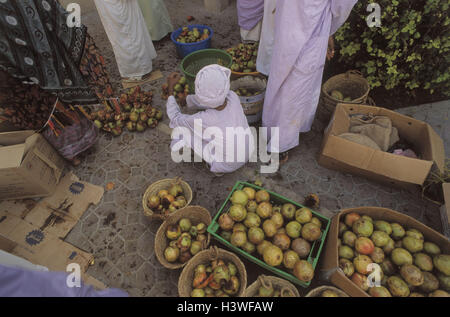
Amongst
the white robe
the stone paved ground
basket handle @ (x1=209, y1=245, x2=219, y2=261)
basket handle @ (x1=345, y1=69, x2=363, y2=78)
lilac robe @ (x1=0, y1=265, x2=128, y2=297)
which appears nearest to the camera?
lilac robe @ (x1=0, y1=265, x2=128, y2=297)

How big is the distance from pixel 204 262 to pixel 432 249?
238 centimetres

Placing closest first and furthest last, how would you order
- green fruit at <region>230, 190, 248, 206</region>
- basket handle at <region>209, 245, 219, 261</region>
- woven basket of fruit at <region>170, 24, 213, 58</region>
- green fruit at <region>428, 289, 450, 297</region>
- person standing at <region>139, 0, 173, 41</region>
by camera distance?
green fruit at <region>428, 289, 450, 297</region>
basket handle at <region>209, 245, 219, 261</region>
green fruit at <region>230, 190, 248, 206</region>
woven basket of fruit at <region>170, 24, 213, 58</region>
person standing at <region>139, 0, 173, 41</region>

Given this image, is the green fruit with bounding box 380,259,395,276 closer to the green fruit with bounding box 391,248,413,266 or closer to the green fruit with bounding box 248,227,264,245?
the green fruit with bounding box 391,248,413,266

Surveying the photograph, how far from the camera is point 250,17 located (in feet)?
18.1

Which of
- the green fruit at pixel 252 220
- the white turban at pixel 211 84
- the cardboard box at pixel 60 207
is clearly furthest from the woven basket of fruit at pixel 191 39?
the green fruit at pixel 252 220

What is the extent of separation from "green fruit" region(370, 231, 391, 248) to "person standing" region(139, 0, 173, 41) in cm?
661

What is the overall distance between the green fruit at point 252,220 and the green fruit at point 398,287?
4.45ft

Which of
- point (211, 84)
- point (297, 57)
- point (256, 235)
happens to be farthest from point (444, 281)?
point (211, 84)

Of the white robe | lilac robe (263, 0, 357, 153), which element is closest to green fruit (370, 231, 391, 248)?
lilac robe (263, 0, 357, 153)

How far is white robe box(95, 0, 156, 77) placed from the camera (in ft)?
15.0

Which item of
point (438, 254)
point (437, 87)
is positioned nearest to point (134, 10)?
point (437, 87)

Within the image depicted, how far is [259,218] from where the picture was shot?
284 cm

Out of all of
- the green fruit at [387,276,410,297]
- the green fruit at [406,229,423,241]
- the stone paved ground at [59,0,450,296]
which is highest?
the green fruit at [406,229,423,241]

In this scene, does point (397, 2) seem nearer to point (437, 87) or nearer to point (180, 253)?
point (437, 87)
